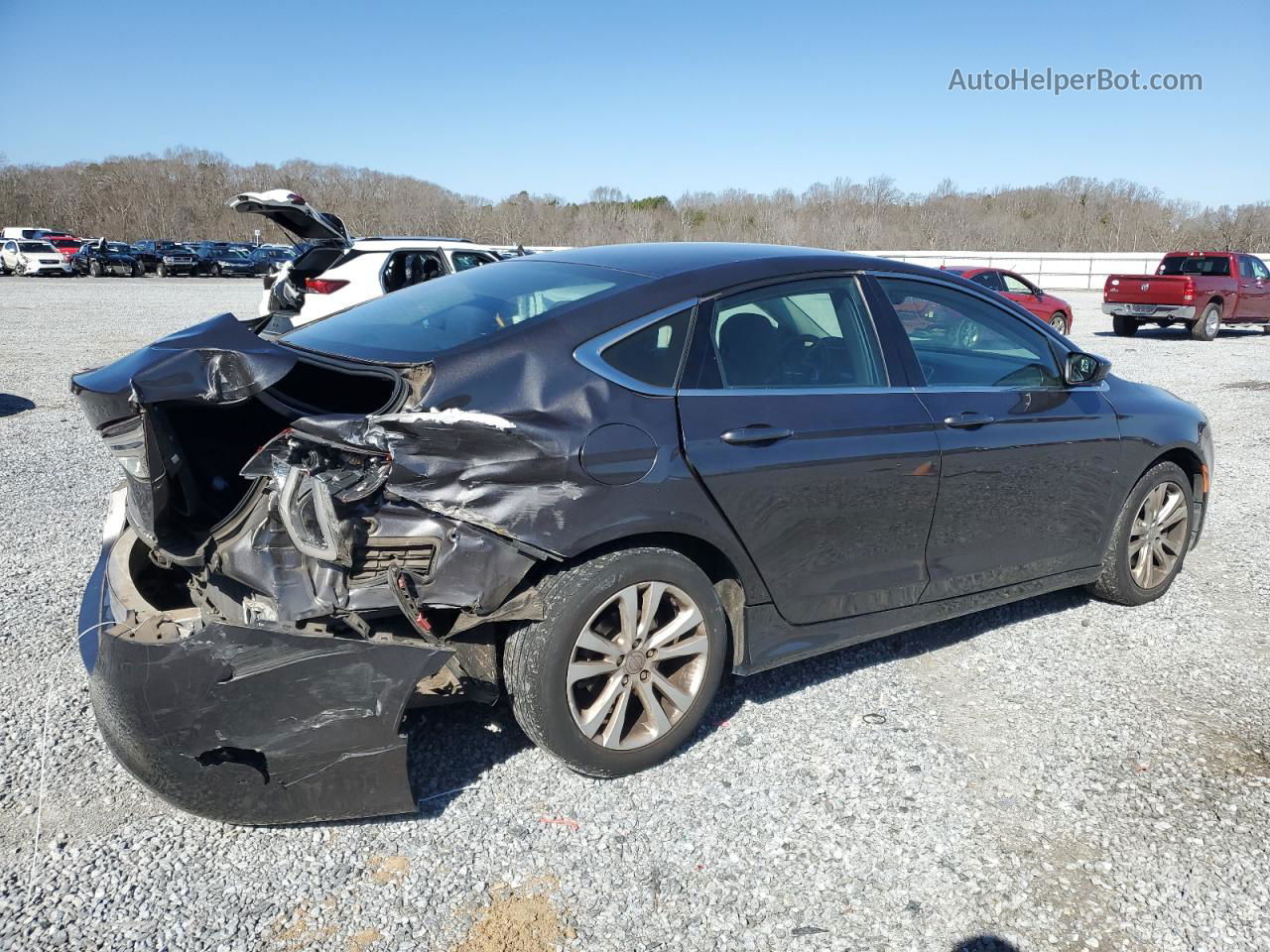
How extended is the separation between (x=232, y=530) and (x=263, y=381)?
0.49 metres

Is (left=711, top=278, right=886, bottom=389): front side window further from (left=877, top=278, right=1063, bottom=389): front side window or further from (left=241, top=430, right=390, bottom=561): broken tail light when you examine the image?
(left=241, top=430, right=390, bottom=561): broken tail light

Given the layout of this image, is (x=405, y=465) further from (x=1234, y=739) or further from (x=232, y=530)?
(x=1234, y=739)

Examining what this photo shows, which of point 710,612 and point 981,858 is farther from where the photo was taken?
point 710,612

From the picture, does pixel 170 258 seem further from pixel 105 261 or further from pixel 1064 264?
pixel 1064 264

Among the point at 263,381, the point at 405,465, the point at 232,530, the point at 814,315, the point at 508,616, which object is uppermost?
the point at 814,315

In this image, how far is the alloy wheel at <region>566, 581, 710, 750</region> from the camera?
9.88 feet

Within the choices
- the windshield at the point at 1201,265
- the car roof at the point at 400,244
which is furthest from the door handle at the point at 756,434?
the windshield at the point at 1201,265

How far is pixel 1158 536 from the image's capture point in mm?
4766

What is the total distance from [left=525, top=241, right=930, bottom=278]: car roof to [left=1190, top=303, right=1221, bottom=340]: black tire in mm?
18654

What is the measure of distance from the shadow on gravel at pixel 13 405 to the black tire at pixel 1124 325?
764 inches

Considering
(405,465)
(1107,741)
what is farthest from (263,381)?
(1107,741)

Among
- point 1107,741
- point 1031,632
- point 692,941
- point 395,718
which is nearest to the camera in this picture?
point 692,941

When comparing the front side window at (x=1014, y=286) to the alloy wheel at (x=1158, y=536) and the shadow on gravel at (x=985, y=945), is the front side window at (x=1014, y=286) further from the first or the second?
the shadow on gravel at (x=985, y=945)

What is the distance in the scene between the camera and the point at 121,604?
3.07m
